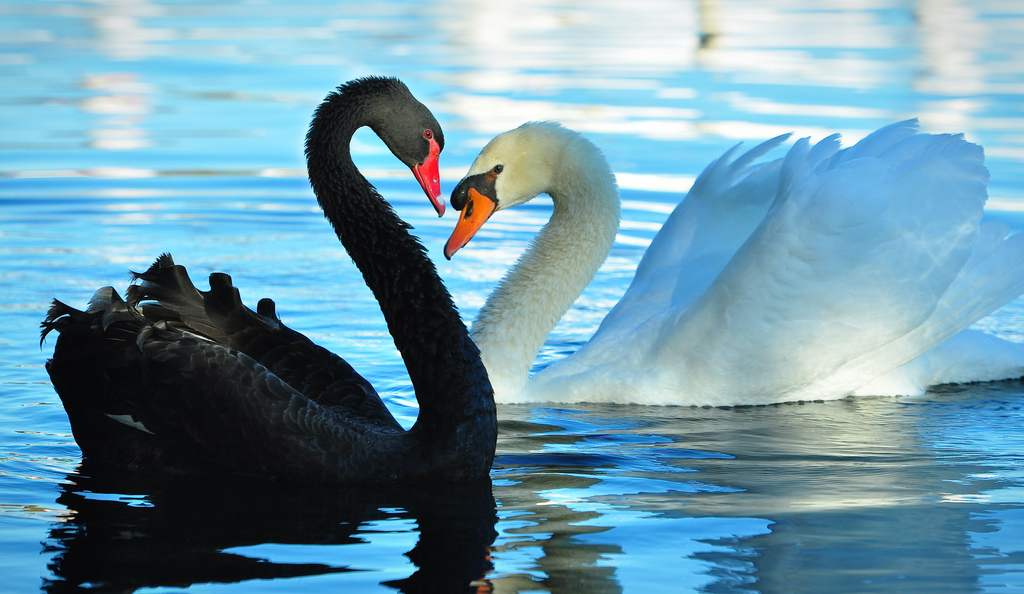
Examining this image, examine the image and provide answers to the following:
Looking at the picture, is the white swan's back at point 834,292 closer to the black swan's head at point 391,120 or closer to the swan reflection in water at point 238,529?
the black swan's head at point 391,120

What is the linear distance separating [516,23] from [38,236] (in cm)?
1186

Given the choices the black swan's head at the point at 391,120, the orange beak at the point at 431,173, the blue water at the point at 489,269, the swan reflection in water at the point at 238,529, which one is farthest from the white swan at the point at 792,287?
the swan reflection in water at the point at 238,529

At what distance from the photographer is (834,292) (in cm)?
592

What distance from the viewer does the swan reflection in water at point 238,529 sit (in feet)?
12.5

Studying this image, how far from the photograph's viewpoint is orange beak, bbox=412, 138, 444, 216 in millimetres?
5426

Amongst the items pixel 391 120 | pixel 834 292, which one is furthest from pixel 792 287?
pixel 391 120

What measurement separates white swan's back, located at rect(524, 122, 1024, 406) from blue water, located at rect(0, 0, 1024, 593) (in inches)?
6.9

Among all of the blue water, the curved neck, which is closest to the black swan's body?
the blue water

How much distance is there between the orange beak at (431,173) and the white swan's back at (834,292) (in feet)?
3.45

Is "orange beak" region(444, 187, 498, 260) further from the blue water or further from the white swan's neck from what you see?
the blue water

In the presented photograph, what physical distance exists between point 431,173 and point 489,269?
116 inches

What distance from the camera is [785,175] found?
6.08 metres

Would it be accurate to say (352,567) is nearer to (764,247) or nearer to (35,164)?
(764,247)

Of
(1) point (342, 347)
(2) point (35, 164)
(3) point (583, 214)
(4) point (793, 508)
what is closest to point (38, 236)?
(2) point (35, 164)
